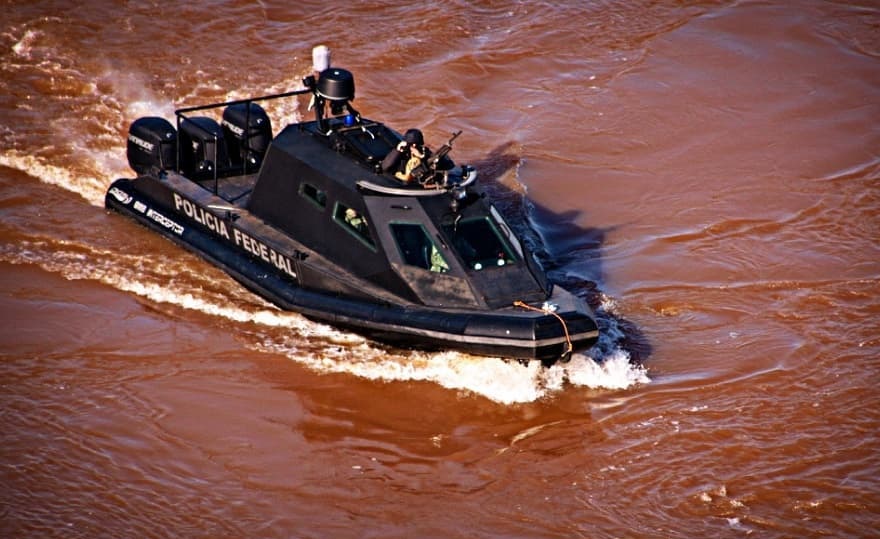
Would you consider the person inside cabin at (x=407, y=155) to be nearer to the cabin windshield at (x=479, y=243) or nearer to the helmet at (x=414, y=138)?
the helmet at (x=414, y=138)

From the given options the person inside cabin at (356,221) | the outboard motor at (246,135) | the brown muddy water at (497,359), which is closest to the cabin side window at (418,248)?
the person inside cabin at (356,221)

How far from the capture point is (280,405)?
942 cm

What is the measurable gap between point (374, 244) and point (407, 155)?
0.99 meters

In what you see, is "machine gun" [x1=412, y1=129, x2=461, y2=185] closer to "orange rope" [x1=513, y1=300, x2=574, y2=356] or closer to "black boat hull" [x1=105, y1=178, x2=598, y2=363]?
"black boat hull" [x1=105, y1=178, x2=598, y2=363]

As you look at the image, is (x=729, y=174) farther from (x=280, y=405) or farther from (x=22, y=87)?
(x=22, y=87)

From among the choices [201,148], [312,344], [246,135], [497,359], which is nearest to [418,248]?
[497,359]

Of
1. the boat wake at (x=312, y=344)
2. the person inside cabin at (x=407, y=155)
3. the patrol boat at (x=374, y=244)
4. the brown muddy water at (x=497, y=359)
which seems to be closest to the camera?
the brown muddy water at (x=497, y=359)

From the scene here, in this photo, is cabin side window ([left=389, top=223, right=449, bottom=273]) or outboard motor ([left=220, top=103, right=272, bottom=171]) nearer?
cabin side window ([left=389, top=223, right=449, bottom=273])

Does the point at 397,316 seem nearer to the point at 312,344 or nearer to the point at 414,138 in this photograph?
the point at 312,344

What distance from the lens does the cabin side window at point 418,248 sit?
379 inches

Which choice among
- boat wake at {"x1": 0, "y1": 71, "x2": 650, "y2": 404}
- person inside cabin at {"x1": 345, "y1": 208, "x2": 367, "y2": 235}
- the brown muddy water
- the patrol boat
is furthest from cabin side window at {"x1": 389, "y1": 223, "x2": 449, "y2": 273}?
the brown muddy water

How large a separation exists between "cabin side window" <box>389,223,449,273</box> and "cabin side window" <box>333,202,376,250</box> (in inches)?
10.8

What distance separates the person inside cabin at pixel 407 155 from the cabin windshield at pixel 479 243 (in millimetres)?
743

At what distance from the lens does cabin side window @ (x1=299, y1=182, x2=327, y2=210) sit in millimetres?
10258
